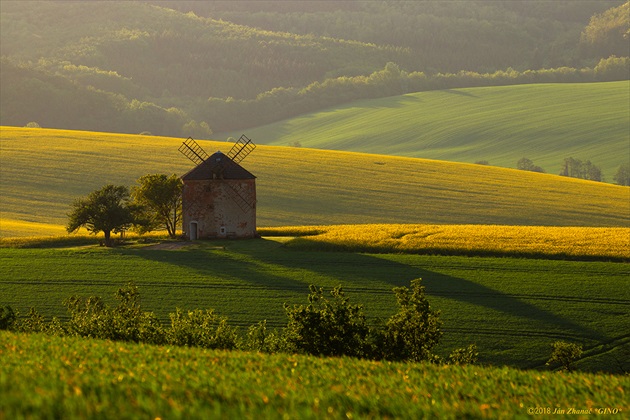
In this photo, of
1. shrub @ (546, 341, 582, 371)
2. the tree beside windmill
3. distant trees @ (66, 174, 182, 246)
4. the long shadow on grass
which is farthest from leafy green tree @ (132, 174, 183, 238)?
shrub @ (546, 341, 582, 371)

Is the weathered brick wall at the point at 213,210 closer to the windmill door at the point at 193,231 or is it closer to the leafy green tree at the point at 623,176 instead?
the windmill door at the point at 193,231

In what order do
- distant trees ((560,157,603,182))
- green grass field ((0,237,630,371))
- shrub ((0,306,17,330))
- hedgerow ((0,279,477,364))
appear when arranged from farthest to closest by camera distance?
distant trees ((560,157,603,182)) → green grass field ((0,237,630,371)) → shrub ((0,306,17,330)) → hedgerow ((0,279,477,364))

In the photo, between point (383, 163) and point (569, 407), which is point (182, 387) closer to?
point (569, 407)

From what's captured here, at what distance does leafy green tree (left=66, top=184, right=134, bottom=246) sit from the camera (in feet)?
193

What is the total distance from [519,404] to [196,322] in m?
17.1

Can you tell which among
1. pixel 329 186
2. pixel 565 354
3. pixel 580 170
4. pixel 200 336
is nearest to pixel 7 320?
pixel 200 336

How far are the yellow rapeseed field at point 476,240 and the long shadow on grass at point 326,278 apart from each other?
2727 mm

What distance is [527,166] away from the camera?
131750 mm

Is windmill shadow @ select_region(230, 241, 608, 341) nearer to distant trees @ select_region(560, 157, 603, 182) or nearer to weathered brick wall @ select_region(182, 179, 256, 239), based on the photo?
weathered brick wall @ select_region(182, 179, 256, 239)

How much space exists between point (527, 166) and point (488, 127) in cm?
2726

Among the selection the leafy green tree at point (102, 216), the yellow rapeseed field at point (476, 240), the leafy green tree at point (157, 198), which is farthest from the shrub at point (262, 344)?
the leafy green tree at point (157, 198)

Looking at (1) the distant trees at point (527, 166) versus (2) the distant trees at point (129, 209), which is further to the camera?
(1) the distant trees at point (527, 166)

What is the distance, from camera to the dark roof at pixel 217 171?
61.2 meters

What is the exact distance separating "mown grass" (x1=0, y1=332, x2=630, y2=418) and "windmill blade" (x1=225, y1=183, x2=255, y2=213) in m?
39.2
